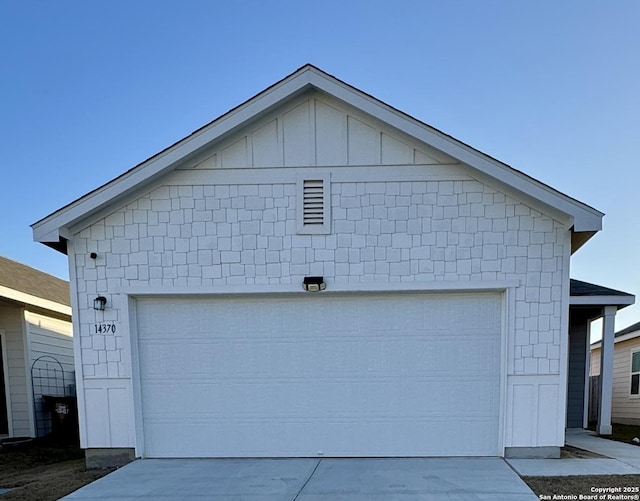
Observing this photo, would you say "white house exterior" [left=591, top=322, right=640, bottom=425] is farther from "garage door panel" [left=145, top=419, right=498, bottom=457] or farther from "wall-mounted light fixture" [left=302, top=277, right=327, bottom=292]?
"wall-mounted light fixture" [left=302, top=277, right=327, bottom=292]

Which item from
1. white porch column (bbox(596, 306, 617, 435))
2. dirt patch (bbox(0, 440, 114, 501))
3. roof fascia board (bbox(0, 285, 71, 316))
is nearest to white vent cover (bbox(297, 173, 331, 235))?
dirt patch (bbox(0, 440, 114, 501))

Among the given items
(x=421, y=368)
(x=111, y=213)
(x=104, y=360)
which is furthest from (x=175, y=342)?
(x=421, y=368)

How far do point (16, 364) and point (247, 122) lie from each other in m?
7.36

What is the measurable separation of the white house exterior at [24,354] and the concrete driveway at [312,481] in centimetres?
441

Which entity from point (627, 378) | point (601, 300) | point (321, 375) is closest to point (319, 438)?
point (321, 375)

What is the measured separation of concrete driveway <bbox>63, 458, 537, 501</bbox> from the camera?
4090mm

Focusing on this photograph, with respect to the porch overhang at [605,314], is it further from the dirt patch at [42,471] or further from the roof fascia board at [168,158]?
the dirt patch at [42,471]

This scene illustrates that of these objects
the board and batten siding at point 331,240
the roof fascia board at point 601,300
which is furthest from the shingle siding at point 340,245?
the roof fascia board at point 601,300

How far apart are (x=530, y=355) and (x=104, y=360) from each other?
5.95 meters

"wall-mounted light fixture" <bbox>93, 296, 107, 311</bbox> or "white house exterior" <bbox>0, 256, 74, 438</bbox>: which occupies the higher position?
"wall-mounted light fixture" <bbox>93, 296, 107, 311</bbox>

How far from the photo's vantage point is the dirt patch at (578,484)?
3973mm

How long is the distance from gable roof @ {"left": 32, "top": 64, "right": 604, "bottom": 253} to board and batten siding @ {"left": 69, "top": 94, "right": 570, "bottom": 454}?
0.21 m

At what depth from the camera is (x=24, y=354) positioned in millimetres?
8086

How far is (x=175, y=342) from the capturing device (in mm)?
5602
